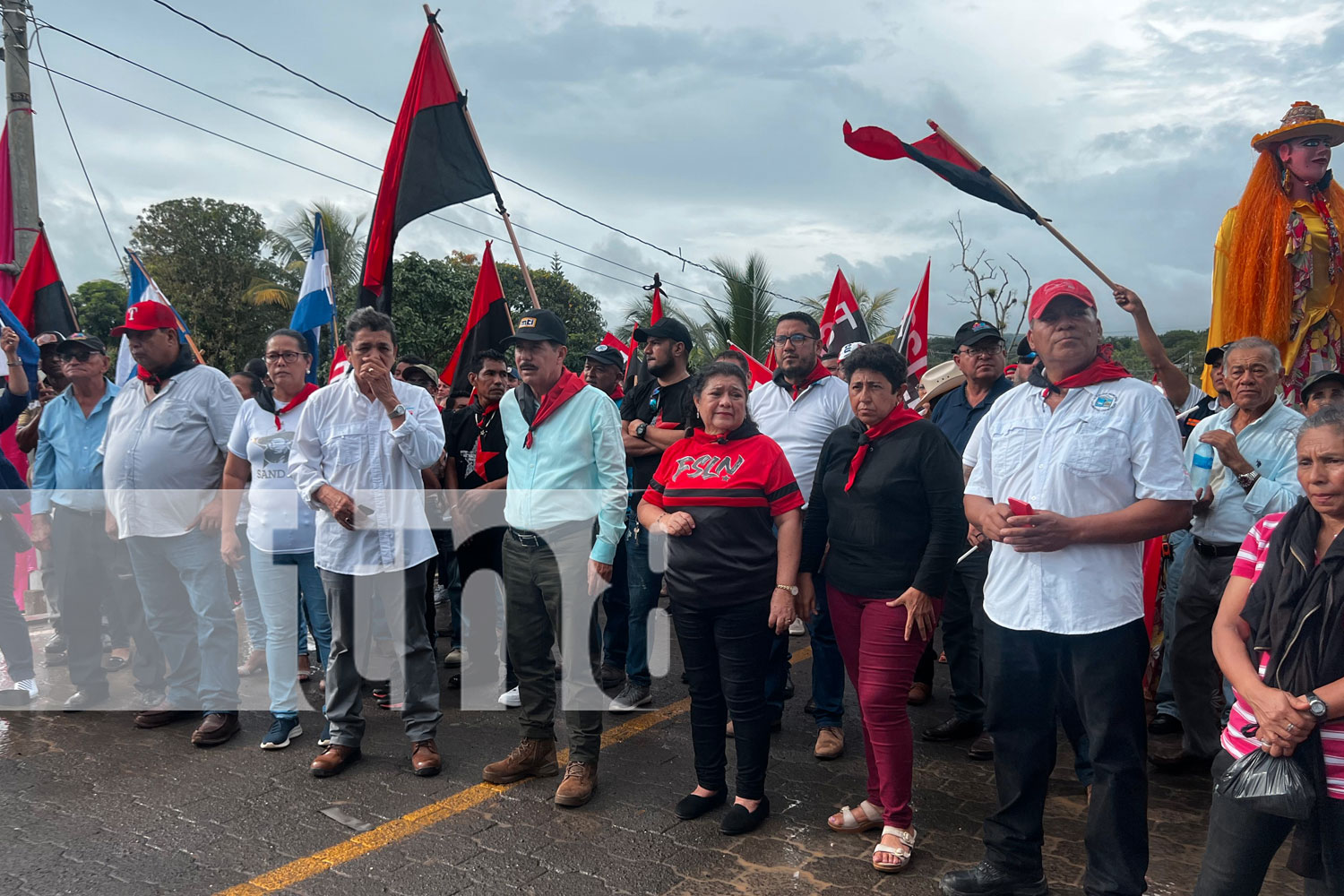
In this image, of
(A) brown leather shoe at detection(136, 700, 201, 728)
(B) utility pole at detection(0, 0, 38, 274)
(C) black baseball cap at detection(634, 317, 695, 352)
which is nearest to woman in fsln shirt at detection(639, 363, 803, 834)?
(C) black baseball cap at detection(634, 317, 695, 352)

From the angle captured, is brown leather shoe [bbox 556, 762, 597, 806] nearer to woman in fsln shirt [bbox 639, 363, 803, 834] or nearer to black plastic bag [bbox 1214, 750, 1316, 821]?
woman in fsln shirt [bbox 639, 363, 803, 834]

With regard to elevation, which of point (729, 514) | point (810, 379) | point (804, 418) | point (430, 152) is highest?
point (430, 152)

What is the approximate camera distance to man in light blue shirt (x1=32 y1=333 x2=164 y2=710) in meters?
5.40

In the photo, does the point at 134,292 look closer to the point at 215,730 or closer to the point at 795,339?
the point at 215,730

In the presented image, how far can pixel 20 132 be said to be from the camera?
29.6 ft

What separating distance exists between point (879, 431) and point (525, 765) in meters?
2.19

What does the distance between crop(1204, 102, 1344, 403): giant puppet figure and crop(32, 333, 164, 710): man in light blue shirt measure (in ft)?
20.7

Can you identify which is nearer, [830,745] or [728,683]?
[728,683]

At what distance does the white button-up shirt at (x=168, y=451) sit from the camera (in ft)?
16.3

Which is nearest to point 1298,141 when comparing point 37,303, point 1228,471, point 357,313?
point 1228,471

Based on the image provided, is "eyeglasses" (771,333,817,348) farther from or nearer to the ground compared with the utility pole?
nearer to the ground

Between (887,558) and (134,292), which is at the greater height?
(134,292)

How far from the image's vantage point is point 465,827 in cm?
368

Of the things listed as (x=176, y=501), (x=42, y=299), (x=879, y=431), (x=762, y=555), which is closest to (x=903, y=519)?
(x=879, y=431)
